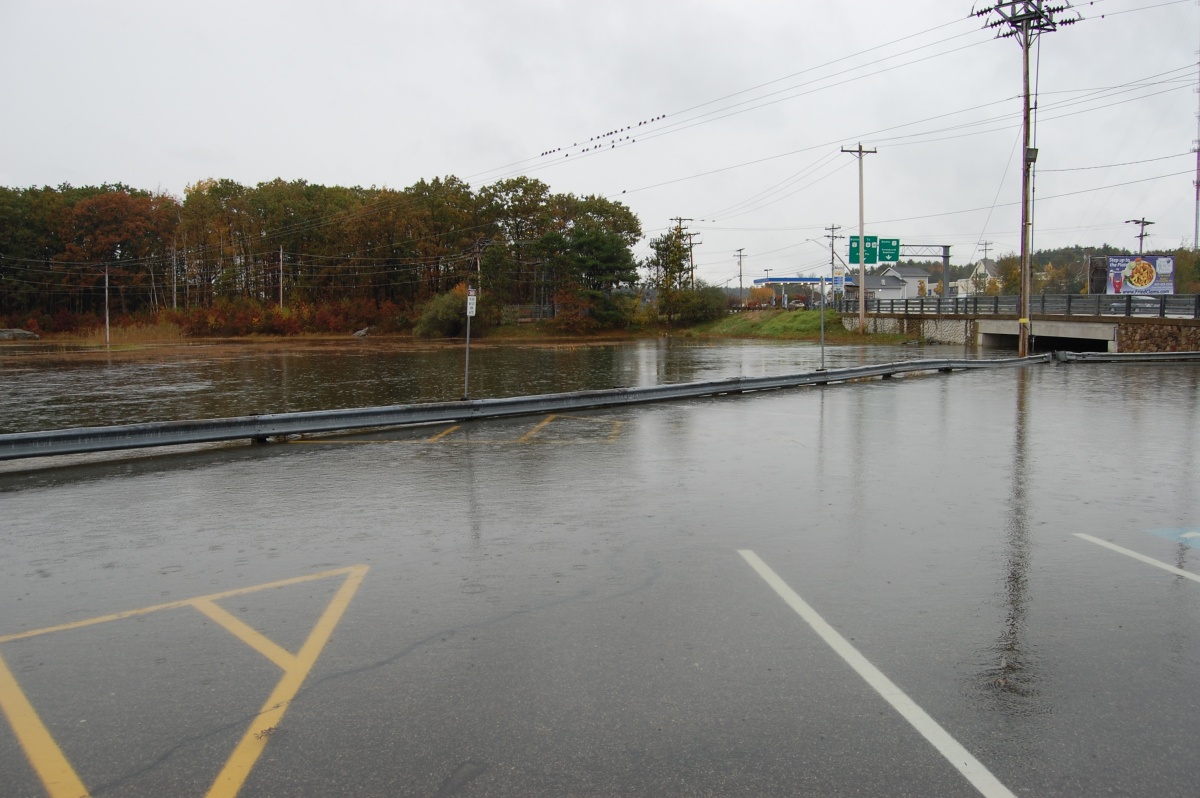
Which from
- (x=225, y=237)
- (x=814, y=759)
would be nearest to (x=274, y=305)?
(x=225, y=237)

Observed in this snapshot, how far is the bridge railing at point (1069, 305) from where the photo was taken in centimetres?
3569

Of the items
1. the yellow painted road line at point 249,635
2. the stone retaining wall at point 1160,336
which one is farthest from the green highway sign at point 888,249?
the yellow painted road line at point 249,635

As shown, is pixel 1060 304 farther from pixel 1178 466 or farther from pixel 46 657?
pixel 46 657

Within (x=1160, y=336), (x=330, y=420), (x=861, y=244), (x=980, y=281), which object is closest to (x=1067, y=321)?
(x=1160, y=336)

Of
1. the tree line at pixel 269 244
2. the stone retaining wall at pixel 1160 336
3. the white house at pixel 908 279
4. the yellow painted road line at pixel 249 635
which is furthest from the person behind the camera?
the white house at pixel 908 279

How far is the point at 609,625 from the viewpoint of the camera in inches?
202

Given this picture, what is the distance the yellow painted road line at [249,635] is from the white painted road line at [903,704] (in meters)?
3.14

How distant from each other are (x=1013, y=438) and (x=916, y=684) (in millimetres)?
10081

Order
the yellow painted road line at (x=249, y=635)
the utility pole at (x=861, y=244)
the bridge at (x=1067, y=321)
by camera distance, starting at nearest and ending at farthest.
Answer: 1. the yellow painted road line at (x=249, y=635)
2. the bridge at (x=1067, y=321)
3. the utility pole at (x=861, y=244)

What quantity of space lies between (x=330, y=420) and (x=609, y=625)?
33.3ft

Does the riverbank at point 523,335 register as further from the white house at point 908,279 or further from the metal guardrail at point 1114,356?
the white house at point 908,279

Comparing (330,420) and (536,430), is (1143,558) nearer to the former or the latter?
(536,430)

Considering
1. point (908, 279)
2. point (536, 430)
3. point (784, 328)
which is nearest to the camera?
point (536, 430)

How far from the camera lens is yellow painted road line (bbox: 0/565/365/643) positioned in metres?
5.16
